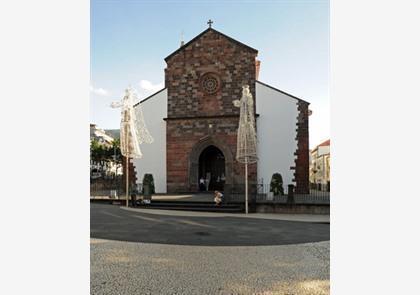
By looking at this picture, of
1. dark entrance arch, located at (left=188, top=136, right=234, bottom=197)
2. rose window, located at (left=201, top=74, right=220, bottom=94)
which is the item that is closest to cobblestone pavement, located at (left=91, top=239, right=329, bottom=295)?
dark entrance arch, located at (left=188, top=136, right=234, bottom=197)

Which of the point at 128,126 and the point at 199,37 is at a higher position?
the point at 199,37

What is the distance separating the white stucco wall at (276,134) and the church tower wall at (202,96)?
4.48 feet

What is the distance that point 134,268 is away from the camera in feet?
14.9

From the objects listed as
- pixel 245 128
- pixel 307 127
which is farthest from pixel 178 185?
pixel 307 127

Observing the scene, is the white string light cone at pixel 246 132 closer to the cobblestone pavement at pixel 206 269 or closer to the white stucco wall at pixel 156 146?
the cobblestone pavement at pixel 206 269

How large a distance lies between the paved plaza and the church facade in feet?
27.6

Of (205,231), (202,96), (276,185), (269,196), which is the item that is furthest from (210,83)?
(205,231)

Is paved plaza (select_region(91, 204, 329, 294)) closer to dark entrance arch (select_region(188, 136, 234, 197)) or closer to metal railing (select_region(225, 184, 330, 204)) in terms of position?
metal railing (select_region(225, 184, 330, 204))

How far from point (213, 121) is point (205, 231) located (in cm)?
1076

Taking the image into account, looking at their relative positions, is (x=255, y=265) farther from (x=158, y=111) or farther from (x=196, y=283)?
(x=158, y=111)

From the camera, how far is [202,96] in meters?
18.0

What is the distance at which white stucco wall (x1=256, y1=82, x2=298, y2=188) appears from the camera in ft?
54.0

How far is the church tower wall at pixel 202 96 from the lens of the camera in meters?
17.5

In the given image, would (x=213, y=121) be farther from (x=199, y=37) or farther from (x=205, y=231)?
(x=205, y=231)
